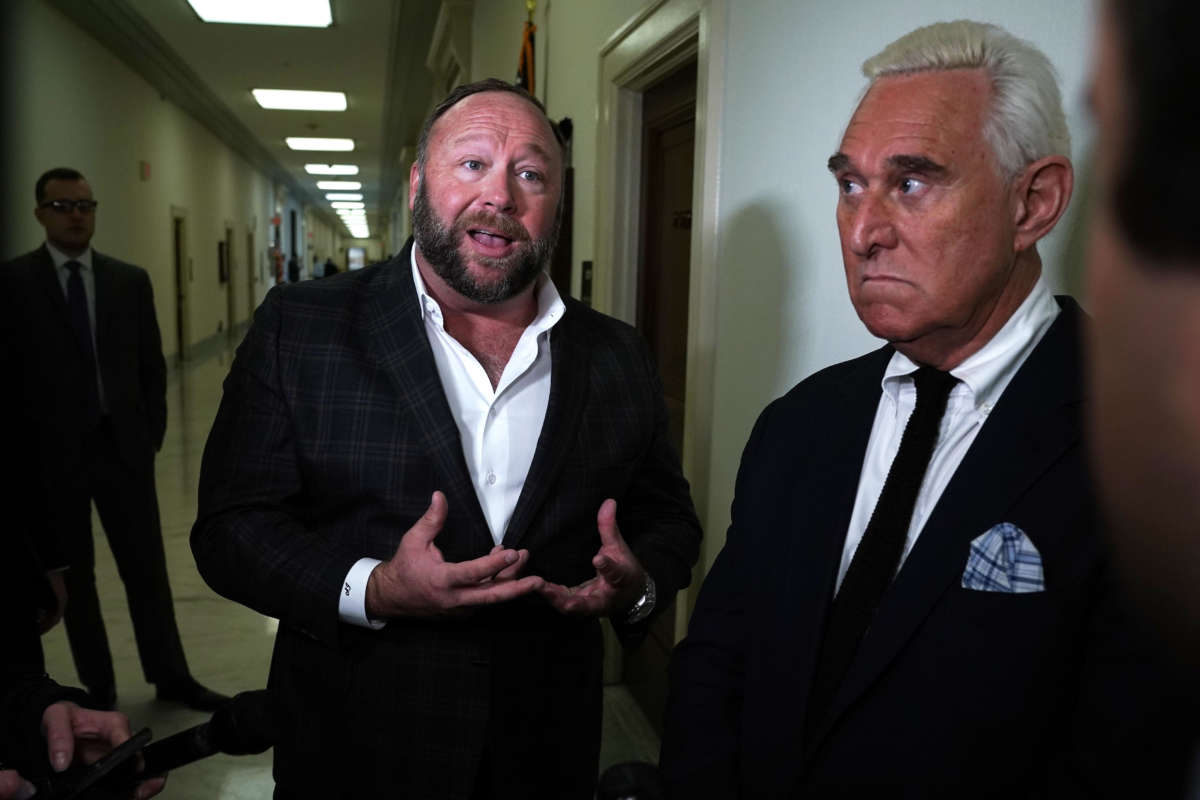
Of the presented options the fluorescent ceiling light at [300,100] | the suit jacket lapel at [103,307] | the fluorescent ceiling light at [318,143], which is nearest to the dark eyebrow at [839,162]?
the suit jacket lapel at [103,307]

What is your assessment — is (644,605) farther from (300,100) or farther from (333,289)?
(300,100)

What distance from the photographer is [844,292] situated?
1.91m

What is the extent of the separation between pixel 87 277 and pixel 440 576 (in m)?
2.90

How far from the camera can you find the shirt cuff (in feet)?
4.98

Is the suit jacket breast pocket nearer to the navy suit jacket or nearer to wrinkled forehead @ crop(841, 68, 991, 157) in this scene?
the navy suit jacket

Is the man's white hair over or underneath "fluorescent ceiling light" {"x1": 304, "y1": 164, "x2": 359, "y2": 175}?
underneath

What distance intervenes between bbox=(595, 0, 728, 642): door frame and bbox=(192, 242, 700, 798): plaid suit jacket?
0.99 metres

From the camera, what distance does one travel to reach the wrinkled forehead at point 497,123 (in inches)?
66.9

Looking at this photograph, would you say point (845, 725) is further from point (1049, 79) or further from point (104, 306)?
point (104, 306)

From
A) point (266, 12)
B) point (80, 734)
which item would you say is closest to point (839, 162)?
point (80, 734)

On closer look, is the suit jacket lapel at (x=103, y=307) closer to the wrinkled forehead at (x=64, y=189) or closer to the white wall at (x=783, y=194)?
the wrinkled forehead at (x=64, y=189)

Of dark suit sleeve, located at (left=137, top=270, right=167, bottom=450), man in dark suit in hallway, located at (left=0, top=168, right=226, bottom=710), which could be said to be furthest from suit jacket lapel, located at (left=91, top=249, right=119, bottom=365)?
dark suit sleeve, located at (left=137, top=270, right=167, bottom=450)

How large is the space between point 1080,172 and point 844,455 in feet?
1.64

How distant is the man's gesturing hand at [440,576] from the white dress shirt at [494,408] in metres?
0.23
